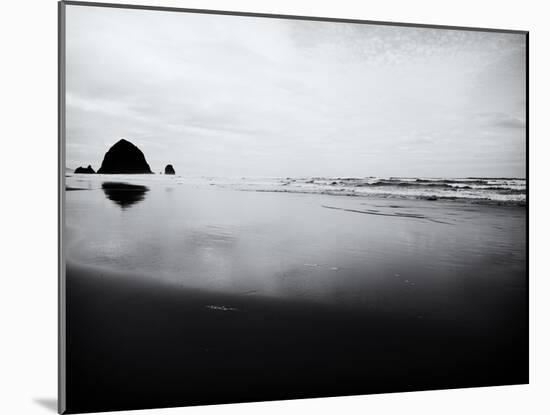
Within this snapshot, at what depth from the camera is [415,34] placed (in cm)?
385

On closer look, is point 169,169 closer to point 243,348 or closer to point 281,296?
point 281,296

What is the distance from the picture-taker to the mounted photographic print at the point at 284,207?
3.36 metres

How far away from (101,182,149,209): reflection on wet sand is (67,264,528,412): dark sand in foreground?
1.40 ft

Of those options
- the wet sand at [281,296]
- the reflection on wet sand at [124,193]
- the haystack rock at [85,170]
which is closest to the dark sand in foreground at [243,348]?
the wet sand at [281,296]

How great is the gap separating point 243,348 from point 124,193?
1157mm

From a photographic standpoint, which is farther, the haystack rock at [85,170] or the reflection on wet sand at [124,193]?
the reflection on wet sand at [124,193]

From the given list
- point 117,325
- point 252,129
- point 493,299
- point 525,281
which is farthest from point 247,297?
point 525,281

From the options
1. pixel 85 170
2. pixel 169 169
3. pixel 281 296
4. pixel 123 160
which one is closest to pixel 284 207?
pixel 281 296

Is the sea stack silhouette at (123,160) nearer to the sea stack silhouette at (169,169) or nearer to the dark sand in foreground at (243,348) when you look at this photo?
the sea stack silhouette at (169,169)

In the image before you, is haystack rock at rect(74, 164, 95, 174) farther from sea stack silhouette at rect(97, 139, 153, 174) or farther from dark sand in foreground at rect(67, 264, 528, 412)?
dark sand in foreground at rect(67, 264, 528, 412)

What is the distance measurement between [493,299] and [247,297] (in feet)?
5.35

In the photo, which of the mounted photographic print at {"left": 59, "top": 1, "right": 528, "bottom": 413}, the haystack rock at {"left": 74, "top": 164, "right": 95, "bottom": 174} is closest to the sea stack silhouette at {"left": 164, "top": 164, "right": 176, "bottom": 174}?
the mounted photographic print at {"left": 59, "top": 1, "right": 528, "bottom": 413}

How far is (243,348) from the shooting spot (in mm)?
3486

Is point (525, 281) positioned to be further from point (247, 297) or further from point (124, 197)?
point (124, 197)
